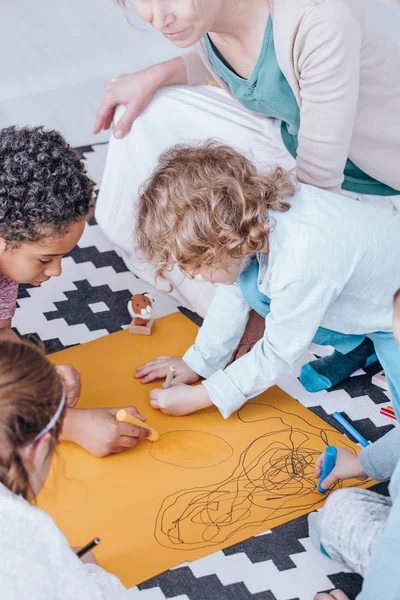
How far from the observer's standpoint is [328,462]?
1.16 metres

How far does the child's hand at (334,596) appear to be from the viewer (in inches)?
40.6

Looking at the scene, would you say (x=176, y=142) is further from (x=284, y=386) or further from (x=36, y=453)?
(x=36, y=453)

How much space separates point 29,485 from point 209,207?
45 cm

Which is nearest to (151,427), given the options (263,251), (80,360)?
(80,360)

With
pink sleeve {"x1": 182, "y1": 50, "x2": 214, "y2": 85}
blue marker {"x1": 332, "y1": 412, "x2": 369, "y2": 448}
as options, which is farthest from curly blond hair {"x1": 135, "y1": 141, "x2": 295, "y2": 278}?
pink sleeve {"x1": 182, "y1": 50, "x2": 214, "y2": 85}

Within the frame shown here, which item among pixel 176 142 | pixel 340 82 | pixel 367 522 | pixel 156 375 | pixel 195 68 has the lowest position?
pixel 156 375

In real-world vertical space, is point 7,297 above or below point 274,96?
below

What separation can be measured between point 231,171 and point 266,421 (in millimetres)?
388

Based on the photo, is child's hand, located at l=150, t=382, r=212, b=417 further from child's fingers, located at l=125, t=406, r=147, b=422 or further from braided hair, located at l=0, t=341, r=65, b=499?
braided hair, located at l=0, t=341, r=65, b=499

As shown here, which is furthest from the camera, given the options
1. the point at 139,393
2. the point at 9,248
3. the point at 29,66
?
the point at 29,66

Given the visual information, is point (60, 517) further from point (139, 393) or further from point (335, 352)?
point (335, 352)

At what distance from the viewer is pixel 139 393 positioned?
4.39 ft

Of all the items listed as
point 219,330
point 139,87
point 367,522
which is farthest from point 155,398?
point 139,87

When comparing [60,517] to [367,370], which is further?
[367,370]
